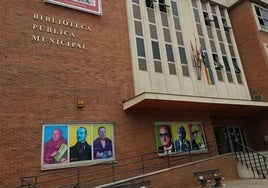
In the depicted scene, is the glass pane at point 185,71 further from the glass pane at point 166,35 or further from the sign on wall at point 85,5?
the sign on wall at point 85,5

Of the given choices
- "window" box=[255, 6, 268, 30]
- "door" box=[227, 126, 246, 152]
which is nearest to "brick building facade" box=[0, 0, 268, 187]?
"door" box=[227, 126, 246, 152]

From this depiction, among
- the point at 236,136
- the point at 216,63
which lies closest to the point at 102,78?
the point at 216,63

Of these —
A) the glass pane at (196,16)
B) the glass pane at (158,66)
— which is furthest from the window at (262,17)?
the glass pane at (158,66)

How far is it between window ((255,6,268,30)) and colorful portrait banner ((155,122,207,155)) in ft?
36.4

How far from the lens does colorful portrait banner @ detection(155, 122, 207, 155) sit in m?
12.5

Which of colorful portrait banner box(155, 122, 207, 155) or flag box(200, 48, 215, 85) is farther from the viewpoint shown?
flag box(200, 48, 215, 85)

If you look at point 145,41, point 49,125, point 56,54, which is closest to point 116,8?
point 145,41

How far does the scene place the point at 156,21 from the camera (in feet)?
48.7

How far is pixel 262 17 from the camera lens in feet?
64.8

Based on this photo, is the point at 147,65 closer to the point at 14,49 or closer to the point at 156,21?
the point at 156,21

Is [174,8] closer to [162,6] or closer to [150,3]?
[162,6]

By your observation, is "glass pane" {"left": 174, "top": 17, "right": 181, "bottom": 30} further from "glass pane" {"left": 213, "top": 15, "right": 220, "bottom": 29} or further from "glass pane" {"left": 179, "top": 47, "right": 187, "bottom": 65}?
"glass pane" {"left": 213, "top": 15, "right": 220, "bottom": 29}

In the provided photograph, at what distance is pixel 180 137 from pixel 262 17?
13.5m

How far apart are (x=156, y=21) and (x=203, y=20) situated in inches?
176
